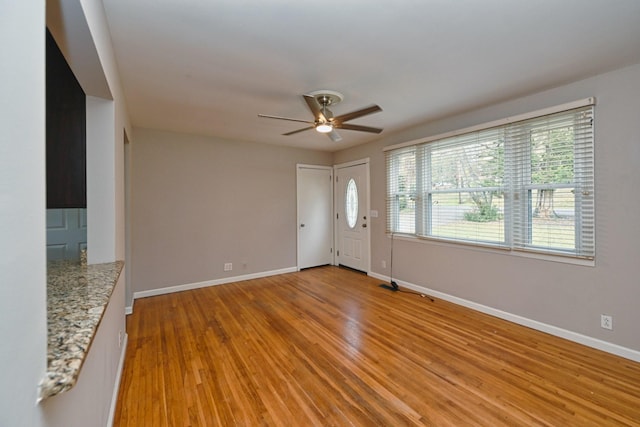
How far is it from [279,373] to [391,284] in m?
2.58

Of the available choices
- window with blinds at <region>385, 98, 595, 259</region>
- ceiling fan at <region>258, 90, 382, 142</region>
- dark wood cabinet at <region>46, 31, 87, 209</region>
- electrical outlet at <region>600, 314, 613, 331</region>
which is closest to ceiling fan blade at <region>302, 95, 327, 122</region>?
ceiling fan at <region>258, 90, 382, 142</region>

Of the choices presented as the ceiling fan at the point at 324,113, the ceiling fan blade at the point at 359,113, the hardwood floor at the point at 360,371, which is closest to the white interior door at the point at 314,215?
the hardwood floor at the point at 360,371

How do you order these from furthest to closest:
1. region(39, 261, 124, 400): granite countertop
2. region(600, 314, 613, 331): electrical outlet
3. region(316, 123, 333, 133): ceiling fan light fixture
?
region(316, 123, 333, 133): ceiling fan light fixture < region(600, 314, 613, 331): electrical outlet < region(39, 261, 124, 400): granite countertop

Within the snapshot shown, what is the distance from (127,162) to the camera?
134 inches

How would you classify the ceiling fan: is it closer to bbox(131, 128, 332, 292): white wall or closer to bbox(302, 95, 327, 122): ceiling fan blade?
bbox(302, 95, 327, 122): ceiling fan blade

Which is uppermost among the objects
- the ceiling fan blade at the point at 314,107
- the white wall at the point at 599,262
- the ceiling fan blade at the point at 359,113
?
the ceiling fan blade at the point at 314,107

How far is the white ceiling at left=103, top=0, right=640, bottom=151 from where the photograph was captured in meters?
1.66

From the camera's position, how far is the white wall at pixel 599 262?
2.36m

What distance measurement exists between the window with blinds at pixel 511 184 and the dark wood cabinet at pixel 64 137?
3.72m

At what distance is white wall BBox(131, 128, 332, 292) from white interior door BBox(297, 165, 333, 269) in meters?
0.18

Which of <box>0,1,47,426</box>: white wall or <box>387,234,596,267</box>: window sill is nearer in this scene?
<box>0,1,47,426</box>: white wall

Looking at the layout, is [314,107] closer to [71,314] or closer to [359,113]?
[359,113]

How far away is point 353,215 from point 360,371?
136 inches

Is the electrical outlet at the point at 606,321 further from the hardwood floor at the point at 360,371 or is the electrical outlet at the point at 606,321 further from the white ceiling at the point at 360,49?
the white ceiling at the point at 360,49
